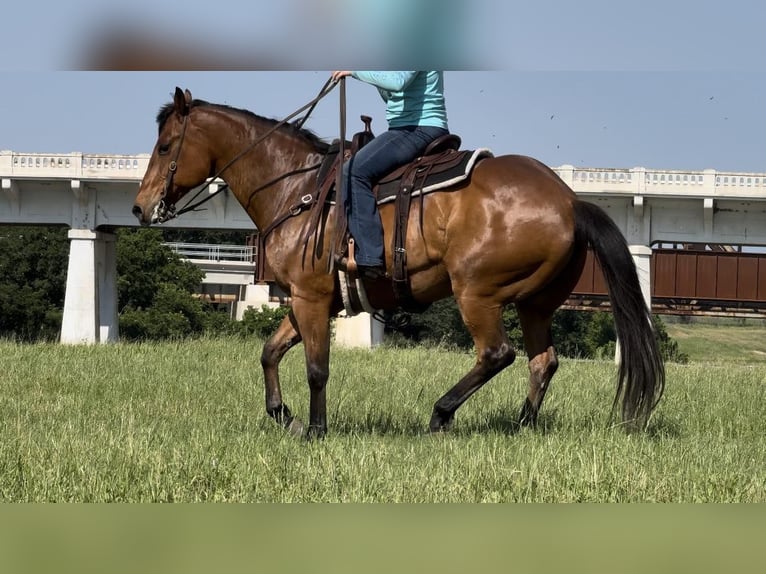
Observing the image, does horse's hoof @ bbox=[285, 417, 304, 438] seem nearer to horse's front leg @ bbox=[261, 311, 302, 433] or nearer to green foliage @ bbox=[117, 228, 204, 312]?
horse's front leg @ bbox=[261, 311, 302, 433]

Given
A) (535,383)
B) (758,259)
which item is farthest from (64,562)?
(758,259)

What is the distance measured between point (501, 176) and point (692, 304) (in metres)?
39.0

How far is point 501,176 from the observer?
23.6ft

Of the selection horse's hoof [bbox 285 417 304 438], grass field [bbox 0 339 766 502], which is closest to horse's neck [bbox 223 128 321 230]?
horse's hoof [bbox 285 417 304 438]

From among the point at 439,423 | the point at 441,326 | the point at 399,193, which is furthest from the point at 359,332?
the point at 399,193

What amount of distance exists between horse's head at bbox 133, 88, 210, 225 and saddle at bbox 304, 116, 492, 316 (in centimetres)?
113

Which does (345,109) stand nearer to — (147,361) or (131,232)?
(147,361)

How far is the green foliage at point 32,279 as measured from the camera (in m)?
59.3

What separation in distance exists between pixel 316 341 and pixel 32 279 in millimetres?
58911

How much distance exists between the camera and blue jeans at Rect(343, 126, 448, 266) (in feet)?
23.5

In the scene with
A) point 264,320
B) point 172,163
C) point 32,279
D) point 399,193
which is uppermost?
point 32,279

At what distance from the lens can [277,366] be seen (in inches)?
312

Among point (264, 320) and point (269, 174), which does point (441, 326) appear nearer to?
point (264, 320)

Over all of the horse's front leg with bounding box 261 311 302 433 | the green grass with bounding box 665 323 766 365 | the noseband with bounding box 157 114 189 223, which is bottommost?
the green grass with bounding box 665 323 766 365
